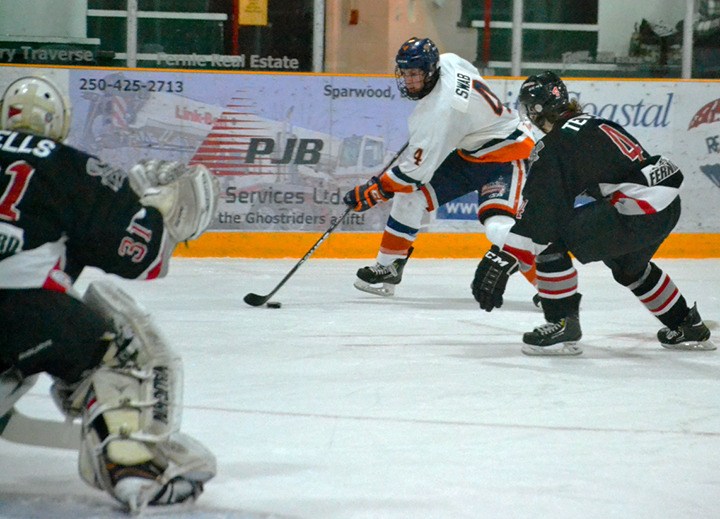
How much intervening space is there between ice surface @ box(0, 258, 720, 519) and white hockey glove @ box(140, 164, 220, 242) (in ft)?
1.57

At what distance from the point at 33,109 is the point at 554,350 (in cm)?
204

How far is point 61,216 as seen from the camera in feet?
6.11

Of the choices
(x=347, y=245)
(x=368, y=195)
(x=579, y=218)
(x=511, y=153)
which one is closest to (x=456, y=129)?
(x=511, y=153)

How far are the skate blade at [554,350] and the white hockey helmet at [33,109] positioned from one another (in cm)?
194

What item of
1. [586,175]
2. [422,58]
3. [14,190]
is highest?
[422,58]

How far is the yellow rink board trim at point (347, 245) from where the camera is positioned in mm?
6051

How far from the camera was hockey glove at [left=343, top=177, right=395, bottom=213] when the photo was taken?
4794 mm

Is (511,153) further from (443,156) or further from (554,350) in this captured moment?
(554,350)

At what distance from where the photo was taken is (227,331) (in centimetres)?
394

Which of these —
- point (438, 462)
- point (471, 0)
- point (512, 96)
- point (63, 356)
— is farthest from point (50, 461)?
point (471, 0)

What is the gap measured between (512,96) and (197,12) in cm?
188

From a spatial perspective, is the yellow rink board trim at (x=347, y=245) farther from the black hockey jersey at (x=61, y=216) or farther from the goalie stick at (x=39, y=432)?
the black hockey jersey at (x=61, y=216)

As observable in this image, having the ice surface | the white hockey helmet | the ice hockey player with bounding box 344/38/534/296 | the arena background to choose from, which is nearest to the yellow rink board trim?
the arena background

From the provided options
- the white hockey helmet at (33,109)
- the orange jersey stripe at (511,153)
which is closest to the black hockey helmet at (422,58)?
the orange jersey stripe at (511,153)
